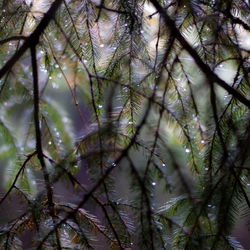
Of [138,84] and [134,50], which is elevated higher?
[134,50]

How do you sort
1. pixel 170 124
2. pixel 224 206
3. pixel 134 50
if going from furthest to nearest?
pixel 134 50 < pixel 170 124 < pixel 224 206

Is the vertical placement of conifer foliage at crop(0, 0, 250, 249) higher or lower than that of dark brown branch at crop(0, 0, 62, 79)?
lower

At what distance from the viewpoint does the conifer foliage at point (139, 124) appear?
607 mm

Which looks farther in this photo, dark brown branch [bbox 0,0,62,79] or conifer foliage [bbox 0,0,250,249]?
dark brown branch [bbox 0,0,62,79]

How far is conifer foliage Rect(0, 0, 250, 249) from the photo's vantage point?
0.61 m

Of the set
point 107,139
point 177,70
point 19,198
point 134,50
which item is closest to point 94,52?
point 134,50

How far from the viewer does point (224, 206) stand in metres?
0.57

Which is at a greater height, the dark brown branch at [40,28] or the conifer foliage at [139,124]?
the dark brown branch at [40,28]

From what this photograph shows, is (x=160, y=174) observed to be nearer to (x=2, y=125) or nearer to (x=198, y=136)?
(x=198, y=136)

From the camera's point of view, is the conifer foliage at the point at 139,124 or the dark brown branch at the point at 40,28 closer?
the conifer foliage at the point at 139,124

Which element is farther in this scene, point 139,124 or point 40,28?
point 40,28

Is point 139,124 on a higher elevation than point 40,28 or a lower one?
lower

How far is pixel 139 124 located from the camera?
1.93 ft

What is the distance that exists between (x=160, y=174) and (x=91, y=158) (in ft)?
0.58
